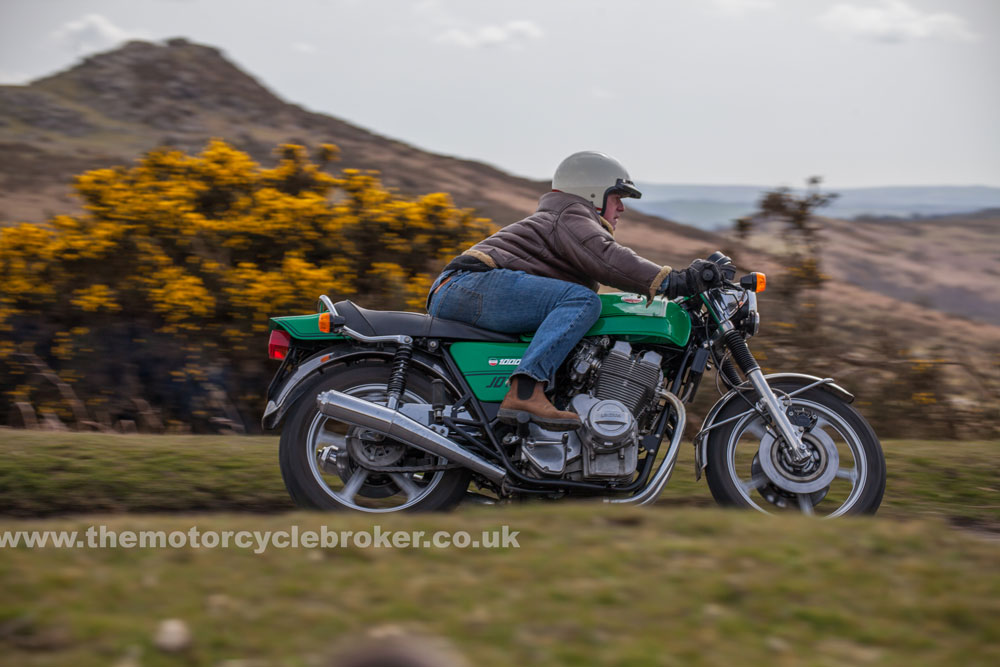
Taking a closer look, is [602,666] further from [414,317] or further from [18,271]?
[18,271]

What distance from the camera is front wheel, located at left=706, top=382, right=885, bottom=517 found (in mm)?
5285

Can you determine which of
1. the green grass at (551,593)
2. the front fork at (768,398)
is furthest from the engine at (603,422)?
the green grass at (551,593)

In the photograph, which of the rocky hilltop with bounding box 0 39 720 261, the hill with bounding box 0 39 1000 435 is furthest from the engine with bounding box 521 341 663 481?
the rocky hilltop with bounding box 0 39 720 261

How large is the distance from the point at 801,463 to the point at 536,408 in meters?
1.45

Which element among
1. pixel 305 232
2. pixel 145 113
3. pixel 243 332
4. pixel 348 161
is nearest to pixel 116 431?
pixel 243 332

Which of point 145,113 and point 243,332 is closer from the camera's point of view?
point 243,332

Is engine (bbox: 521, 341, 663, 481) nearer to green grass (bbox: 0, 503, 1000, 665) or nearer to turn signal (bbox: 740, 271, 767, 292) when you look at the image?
turn signal (bbox: 740, 271, 767, 292)

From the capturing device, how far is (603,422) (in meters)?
5.18

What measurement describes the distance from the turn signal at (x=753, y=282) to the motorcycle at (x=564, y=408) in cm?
1

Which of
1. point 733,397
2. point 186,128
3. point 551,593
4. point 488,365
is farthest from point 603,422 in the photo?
point 186,128

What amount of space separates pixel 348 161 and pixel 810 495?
23.8 metres

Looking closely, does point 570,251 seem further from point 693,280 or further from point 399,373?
point 399,373

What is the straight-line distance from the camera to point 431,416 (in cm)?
534

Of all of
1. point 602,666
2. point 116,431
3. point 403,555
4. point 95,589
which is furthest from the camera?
point 116,431
